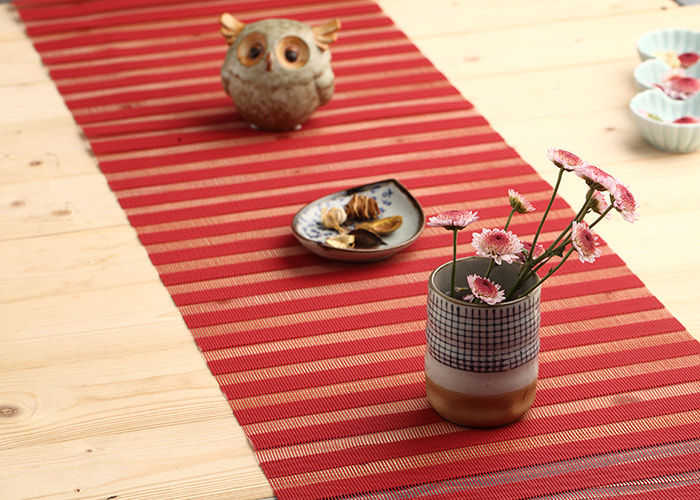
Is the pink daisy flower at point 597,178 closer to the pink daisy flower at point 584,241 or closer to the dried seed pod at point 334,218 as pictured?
the pink daisy flower at point 584,241

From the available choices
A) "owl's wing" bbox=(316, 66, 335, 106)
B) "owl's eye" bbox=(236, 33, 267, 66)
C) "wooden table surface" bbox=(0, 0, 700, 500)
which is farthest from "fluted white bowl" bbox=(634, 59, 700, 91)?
"owl's eye" bbox=(236, 33, 267, 66)

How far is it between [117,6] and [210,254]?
1.15 metres

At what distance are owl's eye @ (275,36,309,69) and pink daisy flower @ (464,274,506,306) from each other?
0.83 meters

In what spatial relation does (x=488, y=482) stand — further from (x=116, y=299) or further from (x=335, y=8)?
(x=335, y=8)

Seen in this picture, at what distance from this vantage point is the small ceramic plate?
1.38 m

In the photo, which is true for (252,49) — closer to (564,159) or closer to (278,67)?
(278,67)

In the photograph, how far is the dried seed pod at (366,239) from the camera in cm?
141

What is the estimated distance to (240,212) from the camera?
1.56m

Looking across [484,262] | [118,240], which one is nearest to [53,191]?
[118,240]

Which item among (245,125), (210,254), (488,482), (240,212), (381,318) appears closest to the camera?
(488,482)

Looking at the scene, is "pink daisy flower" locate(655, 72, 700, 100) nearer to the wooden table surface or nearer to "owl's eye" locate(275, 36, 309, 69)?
the wooden table surface

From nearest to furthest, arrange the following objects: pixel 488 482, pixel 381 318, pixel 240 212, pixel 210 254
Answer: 1. pixel 488 482
2. pixel 381 318
3. pixel 210 254
4. pixel 240 212

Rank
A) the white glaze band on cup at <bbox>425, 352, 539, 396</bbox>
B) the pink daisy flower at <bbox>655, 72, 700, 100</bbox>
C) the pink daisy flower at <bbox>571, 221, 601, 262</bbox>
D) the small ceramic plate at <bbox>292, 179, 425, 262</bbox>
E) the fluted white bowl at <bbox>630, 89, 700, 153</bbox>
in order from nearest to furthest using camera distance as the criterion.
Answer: the pink daisy flower at <bbox>571, 221, 601, 262</bbox> < the white glaze band on cup at <bbox>425, 352, 539, 396</bbox> < the small ceramic plate at <bbox>292, 179, 425, 262</bbox> < the fluted white bowl at <bbox>630, 89, 700, 153</bbox> < the pink daisy flower at <bbox>655, 72, 700, 100</bbox>

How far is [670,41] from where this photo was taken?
199 centimetres
